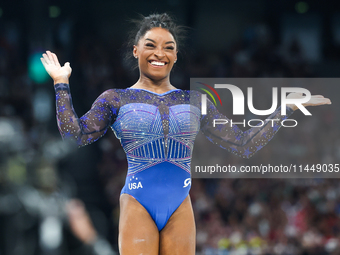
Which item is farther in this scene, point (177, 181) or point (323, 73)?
point (323, 73)

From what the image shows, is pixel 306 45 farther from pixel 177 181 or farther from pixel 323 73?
pixel 177 181

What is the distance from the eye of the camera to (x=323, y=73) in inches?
218

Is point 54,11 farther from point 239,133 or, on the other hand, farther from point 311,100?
point 311,100

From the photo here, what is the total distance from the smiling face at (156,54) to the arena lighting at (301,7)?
372 centimetres

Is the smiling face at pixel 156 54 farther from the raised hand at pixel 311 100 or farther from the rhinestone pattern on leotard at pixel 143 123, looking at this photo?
the raised hand at pixel 311 100

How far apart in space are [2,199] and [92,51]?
93.6 inches

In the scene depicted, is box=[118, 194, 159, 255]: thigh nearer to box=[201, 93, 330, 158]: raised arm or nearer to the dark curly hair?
box=[201, 93, 330, 158]: raised arm

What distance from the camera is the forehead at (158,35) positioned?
7.41 ft

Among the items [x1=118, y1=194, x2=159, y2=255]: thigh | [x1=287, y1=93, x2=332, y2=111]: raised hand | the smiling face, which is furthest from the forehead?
[x1=118, y1=194, x2=159, y2=255]: thigh

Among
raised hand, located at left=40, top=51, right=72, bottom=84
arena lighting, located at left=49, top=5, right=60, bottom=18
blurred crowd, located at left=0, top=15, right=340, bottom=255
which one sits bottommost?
blurred crowd, located at left=0, top=15, right=340, bottom=255

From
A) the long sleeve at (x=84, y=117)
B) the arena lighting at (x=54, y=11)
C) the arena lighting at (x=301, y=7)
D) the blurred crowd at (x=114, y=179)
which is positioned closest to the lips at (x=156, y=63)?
the long sleeve at (x=84, y=117)

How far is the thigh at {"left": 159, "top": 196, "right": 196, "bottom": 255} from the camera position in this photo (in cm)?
198

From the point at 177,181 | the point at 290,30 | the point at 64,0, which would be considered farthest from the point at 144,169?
the point at 290,30

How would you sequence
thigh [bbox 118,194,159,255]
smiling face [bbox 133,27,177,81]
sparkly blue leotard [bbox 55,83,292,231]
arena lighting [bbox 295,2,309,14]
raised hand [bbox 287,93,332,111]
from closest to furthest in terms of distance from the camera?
thigh [bbox 118,194,159,255] → sparkly blue leotard [bbox 55,83,292,231] → smiling face [bbox 133,27,177,81] → raised hand [bbox 287,93,332,111] → arena lighting [bbox 295,2,309,14]
